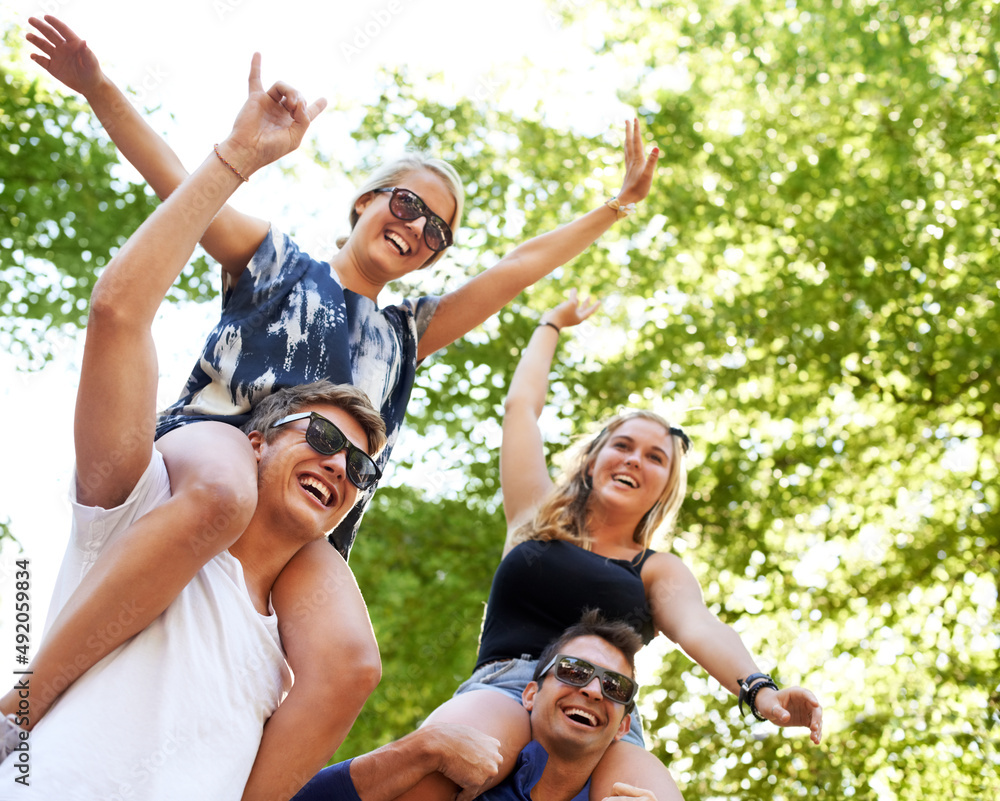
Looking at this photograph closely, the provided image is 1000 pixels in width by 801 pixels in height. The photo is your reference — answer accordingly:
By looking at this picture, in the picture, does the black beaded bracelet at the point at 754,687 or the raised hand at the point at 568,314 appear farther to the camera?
the raised hand at the point at 568,314

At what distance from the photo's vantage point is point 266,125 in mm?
2209

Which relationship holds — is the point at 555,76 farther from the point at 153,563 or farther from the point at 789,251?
the point at 153,563

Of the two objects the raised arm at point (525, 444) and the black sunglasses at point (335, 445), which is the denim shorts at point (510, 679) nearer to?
the raised arm at point (525, 444)

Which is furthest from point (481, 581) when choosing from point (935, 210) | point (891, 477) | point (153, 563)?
point (153, 563)

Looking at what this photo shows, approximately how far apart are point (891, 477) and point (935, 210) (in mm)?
2287

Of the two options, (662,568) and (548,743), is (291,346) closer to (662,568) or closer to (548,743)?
(548,743)

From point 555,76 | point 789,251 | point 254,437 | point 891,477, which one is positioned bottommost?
point 254,437

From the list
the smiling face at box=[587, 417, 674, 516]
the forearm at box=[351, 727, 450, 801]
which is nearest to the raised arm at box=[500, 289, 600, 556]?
the smiling face at box=[587, 417, 674, 516]

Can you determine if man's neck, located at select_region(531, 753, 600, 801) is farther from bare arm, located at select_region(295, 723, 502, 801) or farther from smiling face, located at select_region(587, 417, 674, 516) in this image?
smiling face, located at select_region(587, 417, 674, 516)

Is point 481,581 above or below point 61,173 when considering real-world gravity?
below

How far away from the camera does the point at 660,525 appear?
3.63 m

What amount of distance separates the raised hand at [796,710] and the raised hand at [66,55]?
8.46ft

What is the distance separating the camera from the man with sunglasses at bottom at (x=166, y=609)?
172 centimetres

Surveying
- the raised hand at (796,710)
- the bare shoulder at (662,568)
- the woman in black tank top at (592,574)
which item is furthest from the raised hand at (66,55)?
the raised hand at (796,710)
